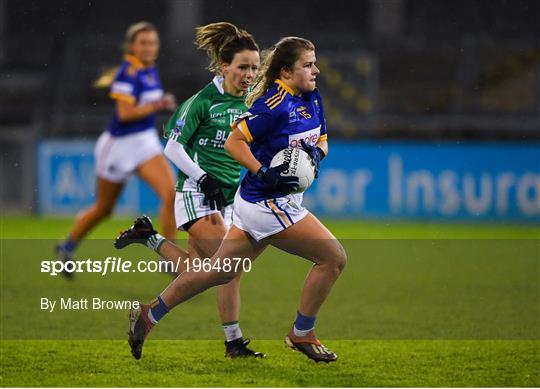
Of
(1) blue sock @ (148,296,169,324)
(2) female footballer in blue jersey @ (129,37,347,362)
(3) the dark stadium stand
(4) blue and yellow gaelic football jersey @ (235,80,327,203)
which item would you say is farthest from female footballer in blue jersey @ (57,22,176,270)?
(3) the dark stadium stand

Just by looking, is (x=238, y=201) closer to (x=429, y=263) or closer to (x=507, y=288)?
(x=507, y=288)

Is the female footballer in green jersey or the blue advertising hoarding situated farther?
the blue advertising hoarding

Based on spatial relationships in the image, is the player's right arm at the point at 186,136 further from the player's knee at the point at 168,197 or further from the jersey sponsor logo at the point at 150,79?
the jersey sponsor logo at the point at 150,79

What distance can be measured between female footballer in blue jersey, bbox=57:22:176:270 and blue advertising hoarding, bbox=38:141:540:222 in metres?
5.49

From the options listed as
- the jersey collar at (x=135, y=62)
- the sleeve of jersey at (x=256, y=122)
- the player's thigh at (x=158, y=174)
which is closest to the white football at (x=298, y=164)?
the sleeve of jersey at (x=256, y=122)

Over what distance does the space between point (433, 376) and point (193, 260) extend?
61.8 inches

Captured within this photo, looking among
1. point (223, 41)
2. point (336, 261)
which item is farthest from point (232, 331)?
point (223, 41)

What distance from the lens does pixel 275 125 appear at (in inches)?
207

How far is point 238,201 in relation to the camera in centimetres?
548

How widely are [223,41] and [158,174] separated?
12.2 feet

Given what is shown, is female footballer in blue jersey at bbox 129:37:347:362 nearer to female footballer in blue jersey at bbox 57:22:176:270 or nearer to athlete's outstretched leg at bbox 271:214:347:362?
athlete's outstretched leg at bbox 271:214:347:362

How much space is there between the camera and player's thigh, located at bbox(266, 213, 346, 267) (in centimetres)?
533

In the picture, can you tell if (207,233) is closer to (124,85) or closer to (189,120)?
(189,120)

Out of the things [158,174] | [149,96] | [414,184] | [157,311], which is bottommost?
[414,184]
